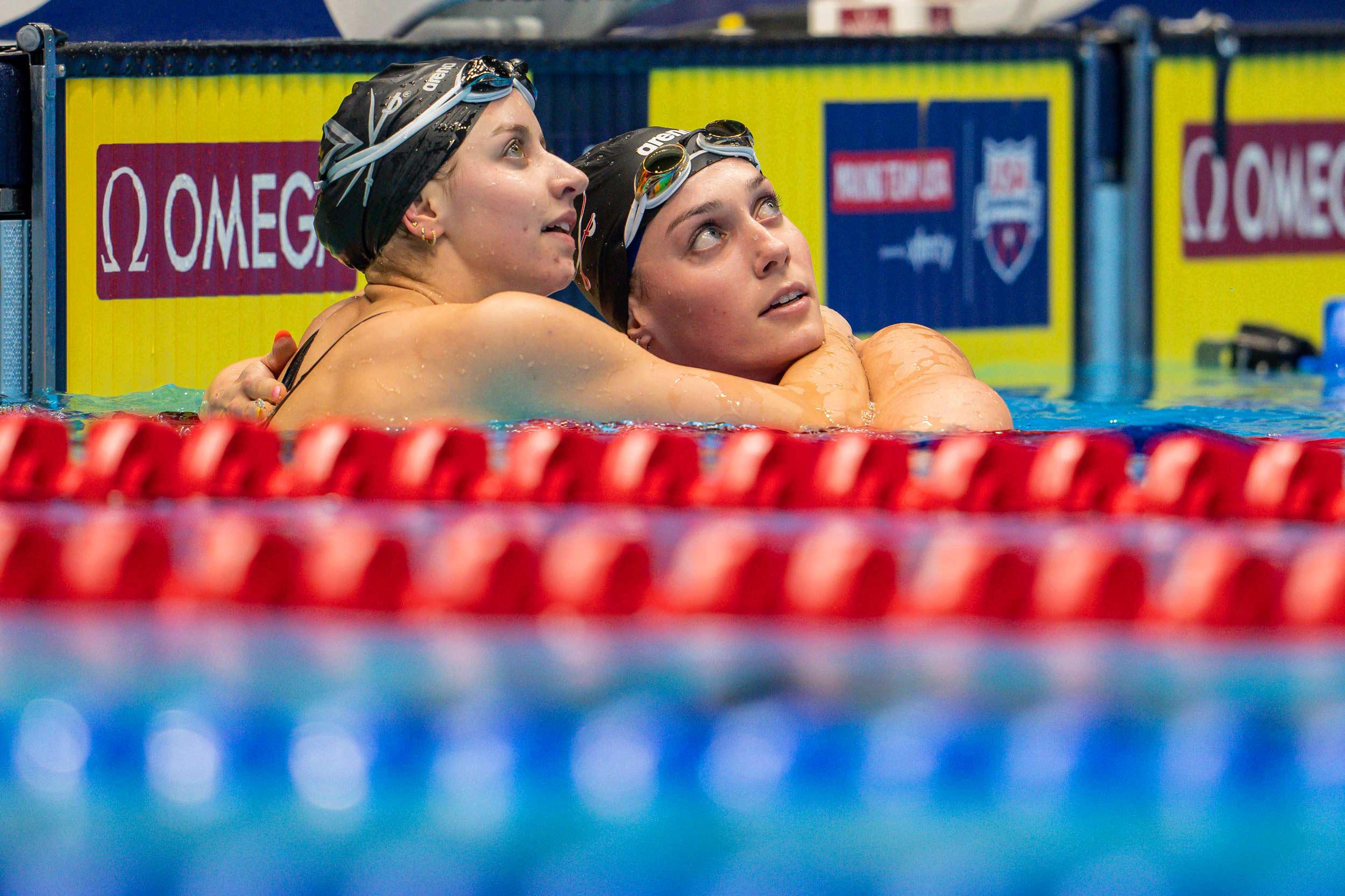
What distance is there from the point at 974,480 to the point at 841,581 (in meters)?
1.02

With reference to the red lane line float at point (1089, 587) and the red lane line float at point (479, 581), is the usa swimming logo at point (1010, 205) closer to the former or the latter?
the red lane line float at point (1089, 587)

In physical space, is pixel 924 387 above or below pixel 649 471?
above

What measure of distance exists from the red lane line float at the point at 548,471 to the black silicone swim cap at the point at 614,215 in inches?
30.9

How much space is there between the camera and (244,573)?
2148mm

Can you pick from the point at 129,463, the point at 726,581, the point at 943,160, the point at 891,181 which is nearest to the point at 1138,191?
the point at 943,160

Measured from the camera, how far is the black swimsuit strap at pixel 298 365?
354 cm

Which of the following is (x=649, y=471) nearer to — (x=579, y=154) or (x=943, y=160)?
(x=579, y=154)


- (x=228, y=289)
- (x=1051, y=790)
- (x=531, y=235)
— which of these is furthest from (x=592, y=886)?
(x=228, y=289)

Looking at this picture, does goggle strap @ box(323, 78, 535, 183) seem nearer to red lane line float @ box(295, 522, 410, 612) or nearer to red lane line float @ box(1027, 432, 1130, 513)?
red lane line float @ box(1027, 432, 1130, 513)

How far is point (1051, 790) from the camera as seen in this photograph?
155cm

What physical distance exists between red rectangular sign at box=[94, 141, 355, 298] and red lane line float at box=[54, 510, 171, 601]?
11.4 feet

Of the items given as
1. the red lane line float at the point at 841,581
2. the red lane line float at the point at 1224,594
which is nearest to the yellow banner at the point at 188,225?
the red lane line float at the point at 841,581

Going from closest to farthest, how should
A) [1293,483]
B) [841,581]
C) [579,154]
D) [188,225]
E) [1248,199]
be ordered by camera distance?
1. [841,581]
2. [1293,483]
3. [188,225]
4. [579,154]
5. [1248,199]

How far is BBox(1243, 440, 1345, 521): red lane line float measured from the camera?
2834 mm
